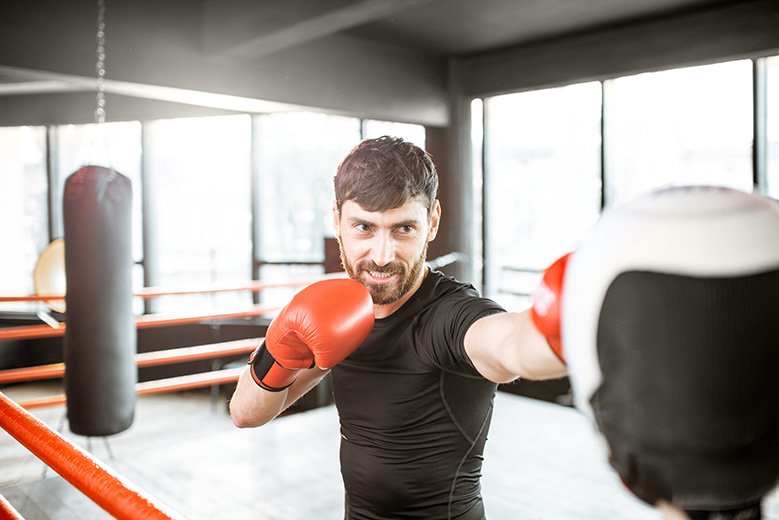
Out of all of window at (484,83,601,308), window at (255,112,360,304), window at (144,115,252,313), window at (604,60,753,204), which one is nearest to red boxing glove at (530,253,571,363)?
window at (604,60,753,204)

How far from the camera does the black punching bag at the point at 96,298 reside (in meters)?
2.67

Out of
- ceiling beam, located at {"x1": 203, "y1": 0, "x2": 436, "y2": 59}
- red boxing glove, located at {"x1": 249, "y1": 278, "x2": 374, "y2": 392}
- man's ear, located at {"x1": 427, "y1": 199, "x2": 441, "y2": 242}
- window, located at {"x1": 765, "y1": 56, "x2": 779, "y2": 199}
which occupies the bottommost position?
red boxing glove, located at {"x1": 249, "y1": 278, "x2": 374, "y2": 392}

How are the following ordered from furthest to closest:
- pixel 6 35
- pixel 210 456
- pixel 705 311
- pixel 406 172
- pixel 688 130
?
pixel 688 130
pixel 210 456
pixel 6 35
pixel 406 172
pixel 705 311

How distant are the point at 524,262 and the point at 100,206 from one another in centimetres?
354

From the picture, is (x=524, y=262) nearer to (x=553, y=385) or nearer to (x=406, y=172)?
(x=553, y=385)

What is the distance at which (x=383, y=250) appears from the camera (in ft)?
3.83

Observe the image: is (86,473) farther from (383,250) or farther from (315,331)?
(383,250)

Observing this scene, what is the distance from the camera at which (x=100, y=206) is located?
270 centimetres

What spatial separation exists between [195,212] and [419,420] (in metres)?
5.56

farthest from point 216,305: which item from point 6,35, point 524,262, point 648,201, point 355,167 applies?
point 648,201

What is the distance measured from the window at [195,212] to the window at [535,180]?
93.0 inches

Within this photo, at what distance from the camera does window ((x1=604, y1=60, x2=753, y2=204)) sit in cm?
414

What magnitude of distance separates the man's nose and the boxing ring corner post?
0.53 m

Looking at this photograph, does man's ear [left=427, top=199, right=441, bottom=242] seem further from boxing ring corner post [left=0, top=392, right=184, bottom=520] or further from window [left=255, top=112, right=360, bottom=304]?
window [left=255, top=112, right=360, bottom=304]
